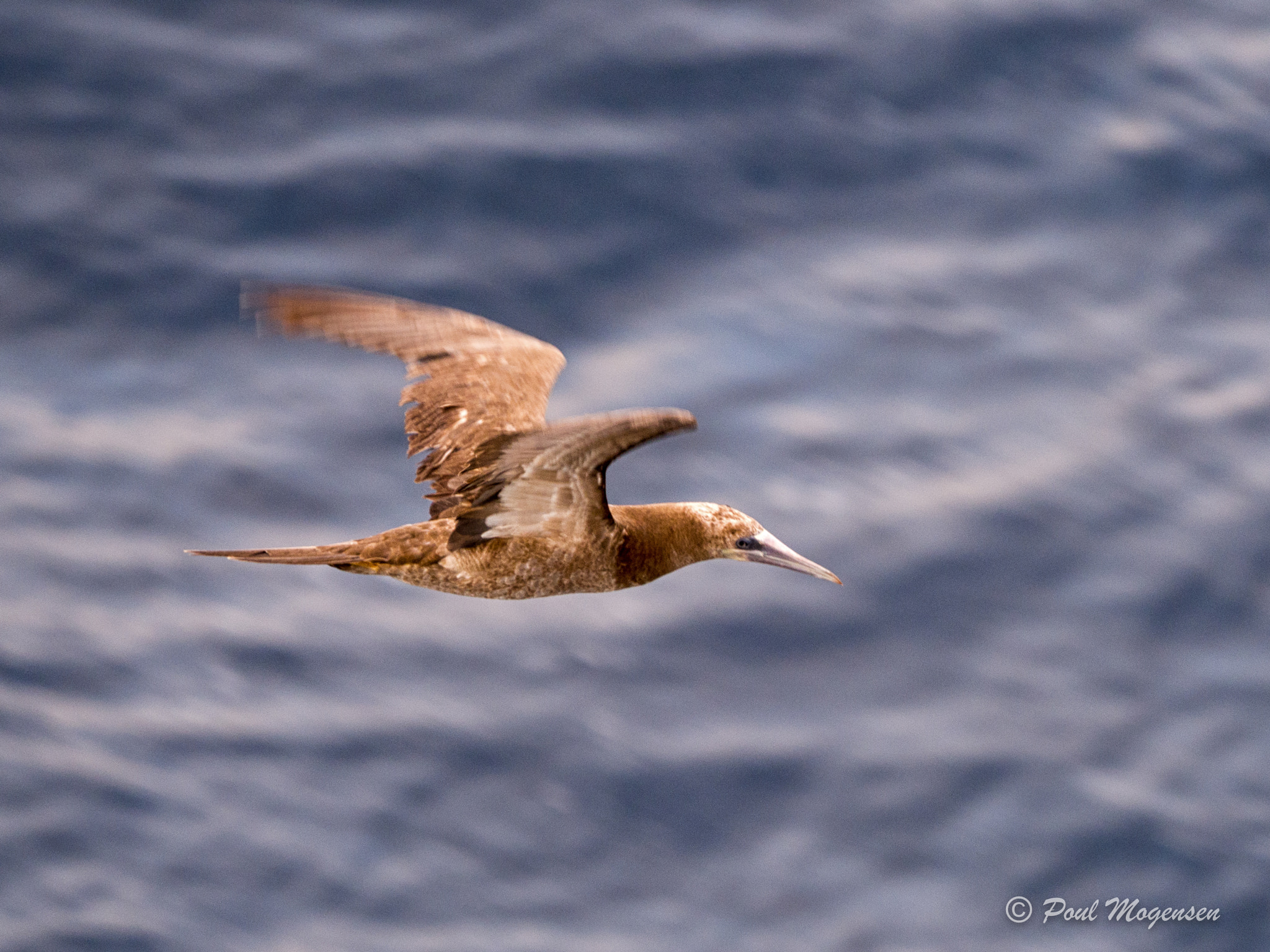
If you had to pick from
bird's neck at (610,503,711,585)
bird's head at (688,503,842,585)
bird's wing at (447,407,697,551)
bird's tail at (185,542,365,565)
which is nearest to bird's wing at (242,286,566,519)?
bird's wing at (447,407,697,551)

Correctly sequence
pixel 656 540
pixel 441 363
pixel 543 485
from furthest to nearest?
1. pixel 441 363
2. pixel 656 540
3. pixel 543 485

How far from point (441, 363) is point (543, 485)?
1.63 m

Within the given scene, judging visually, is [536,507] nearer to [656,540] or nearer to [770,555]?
[656,540]

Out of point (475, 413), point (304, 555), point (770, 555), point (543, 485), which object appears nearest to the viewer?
point (543, 485)

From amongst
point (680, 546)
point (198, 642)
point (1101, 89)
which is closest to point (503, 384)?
point (680, 546)

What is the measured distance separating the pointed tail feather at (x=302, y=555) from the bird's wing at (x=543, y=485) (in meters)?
0.49

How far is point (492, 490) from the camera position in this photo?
27.5ft

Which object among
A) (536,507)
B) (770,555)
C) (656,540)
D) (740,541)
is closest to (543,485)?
(536,507)

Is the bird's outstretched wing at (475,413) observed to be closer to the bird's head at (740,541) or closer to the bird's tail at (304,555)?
the bird's tail at (304,555)

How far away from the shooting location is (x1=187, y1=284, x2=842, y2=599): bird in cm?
830

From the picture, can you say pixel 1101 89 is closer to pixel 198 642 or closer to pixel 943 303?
pixel 943 303

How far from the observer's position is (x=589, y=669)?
19781 mm

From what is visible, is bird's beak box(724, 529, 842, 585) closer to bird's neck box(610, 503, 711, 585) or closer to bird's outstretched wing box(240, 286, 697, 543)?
bird's neck box(610, 503, 711, 585)

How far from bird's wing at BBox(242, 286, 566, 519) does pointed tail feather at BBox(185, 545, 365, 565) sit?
54 centimetres
